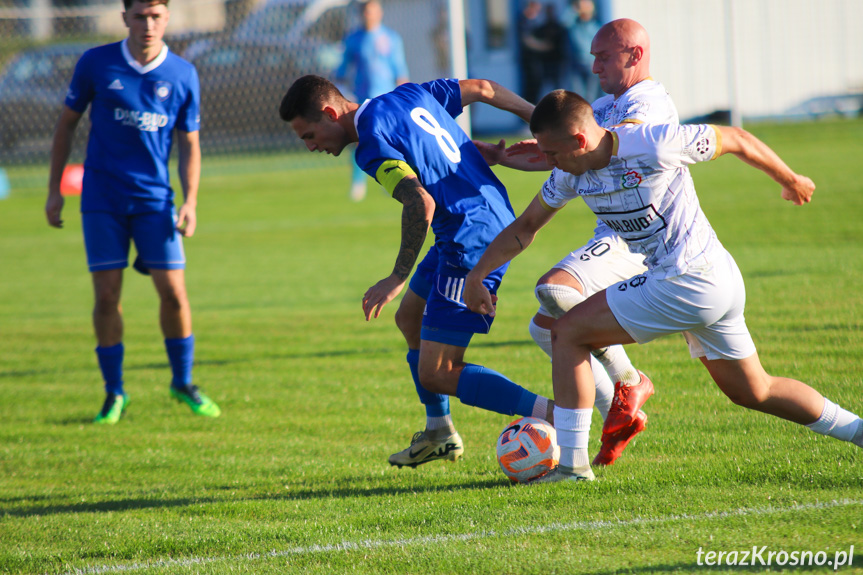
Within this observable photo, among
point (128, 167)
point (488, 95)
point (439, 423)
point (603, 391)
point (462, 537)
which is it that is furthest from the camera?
point (128, 167)

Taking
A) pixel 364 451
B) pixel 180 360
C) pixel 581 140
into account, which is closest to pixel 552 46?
pixel 180 360

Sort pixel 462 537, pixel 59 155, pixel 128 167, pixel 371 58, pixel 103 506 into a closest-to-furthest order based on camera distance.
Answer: pixel 462 537, pixel 103 506, pixel 128 167, pixel 59 155, pixel 371 58

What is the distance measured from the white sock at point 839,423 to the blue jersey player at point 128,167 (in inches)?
146

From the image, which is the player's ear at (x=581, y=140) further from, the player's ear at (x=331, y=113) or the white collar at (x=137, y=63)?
the white collar at (x=137, y=63)

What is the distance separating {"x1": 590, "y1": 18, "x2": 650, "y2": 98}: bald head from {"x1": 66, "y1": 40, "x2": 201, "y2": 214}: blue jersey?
2.84 metres

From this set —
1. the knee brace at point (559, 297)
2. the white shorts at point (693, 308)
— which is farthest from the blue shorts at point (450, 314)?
the white shorts at point (693, 308)

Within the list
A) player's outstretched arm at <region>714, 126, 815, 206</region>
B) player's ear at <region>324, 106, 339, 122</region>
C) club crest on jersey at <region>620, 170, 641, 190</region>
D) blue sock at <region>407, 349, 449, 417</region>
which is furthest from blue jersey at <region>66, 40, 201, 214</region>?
player's outstretched arm at <region>714, 126, 815, 206</region>

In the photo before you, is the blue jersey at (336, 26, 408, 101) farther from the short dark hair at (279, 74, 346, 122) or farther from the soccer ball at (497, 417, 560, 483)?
the soccer ball at (497, 417, 560, 483)

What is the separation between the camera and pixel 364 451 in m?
5.14

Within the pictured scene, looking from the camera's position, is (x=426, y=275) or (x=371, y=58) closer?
(x=426, y=275)

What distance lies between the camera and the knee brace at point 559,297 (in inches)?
174

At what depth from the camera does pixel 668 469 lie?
4270 millimetres

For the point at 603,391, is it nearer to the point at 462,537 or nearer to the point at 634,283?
the point at 634,283

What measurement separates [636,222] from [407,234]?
0.92 meters
